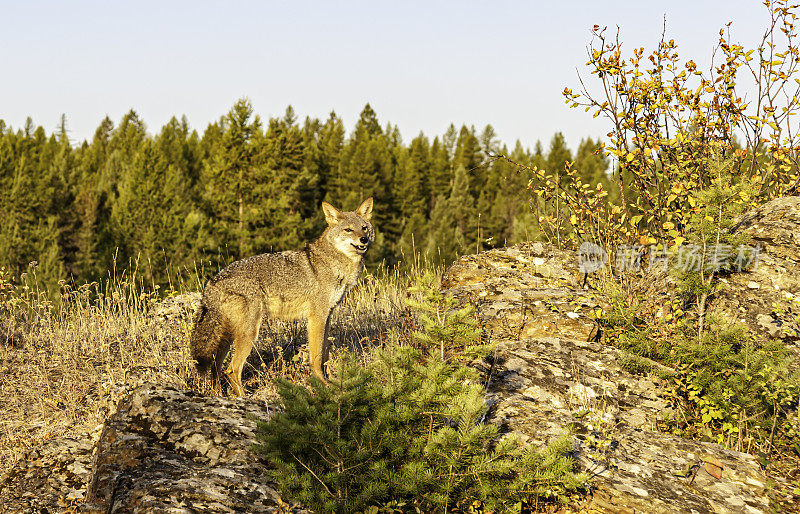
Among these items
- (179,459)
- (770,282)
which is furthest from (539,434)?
(770,282)

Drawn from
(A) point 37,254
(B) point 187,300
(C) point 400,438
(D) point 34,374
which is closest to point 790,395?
(C) point 400,438

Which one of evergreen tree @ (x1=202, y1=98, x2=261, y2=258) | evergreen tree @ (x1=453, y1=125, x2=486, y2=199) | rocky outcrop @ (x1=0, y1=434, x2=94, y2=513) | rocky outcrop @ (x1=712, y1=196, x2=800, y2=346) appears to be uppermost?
evergreen tree @ (x1=453, y1=125, x2=486, y2=199)

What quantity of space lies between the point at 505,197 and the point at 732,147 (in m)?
60.6

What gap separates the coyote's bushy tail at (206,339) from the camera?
6.05 metres

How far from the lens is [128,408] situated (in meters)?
4.09

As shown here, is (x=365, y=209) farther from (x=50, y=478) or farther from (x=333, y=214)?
(x=50, y=478)

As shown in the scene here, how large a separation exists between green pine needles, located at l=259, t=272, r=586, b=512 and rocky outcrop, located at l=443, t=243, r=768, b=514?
0.64m

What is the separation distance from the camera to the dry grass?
5.62 metres

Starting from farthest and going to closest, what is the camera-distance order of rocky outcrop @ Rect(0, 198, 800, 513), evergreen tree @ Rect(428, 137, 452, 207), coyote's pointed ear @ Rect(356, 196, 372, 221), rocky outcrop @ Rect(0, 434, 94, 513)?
evergreen tree @ Rect(428, 137, 452, 207) < coyote's pointed ear @ Rect(356, 196, 372, 221) < rocky outcrop @ Rect(0, 434, 94, 513) < rocky outcrop @ Rect(0, 198, 800, 513)

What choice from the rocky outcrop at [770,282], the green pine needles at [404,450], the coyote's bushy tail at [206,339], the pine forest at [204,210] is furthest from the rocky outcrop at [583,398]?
the pine forest at [204,210]

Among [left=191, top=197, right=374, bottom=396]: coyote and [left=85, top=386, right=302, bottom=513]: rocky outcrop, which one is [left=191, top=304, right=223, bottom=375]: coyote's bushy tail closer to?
[left=191, top=197, right=374, bottom=396]: coyote

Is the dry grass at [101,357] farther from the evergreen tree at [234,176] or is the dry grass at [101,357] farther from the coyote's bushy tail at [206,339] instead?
the evergreen tree at [234,176]

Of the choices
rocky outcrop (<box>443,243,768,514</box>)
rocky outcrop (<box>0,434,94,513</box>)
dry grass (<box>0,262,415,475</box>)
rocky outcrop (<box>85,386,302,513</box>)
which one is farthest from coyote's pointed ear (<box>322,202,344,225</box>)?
rocky outcrop (<box>0,434,94,513</box>)

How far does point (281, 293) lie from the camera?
6.75m
